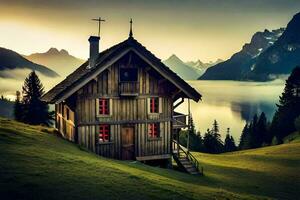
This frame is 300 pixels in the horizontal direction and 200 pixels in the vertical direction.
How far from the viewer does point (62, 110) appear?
38.9m

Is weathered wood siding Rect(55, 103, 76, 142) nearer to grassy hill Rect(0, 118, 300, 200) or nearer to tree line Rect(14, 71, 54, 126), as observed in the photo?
grassy hill Rect(0, 118, 300, 200)

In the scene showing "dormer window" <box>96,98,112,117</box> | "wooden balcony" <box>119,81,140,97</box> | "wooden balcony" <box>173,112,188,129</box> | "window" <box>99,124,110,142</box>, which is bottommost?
"window" <box>99,124,110,142</box>

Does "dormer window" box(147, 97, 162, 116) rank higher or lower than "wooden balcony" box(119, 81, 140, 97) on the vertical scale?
lower

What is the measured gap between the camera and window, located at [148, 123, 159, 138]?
34.7 metres

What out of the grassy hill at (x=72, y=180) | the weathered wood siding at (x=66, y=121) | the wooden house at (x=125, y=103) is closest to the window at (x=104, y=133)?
the wooden house at (x=125, y=103)

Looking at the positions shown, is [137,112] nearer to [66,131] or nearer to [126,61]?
[126,61]

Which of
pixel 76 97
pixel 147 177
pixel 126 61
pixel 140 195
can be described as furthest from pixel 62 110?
pixel 140 195

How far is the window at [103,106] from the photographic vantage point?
3288cm

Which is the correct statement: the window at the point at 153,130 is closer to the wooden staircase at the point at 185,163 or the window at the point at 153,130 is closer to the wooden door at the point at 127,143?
the wooden door at the point at 127,143

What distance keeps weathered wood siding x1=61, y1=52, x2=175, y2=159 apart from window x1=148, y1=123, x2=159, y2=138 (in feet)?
1.31

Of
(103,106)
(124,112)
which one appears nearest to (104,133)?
(103,106)

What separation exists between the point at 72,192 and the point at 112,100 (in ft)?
54.6

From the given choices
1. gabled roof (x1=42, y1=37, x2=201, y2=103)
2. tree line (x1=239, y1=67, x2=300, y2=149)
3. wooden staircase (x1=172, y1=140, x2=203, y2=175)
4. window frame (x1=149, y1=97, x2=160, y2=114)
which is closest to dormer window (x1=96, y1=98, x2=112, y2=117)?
gabled roof (x1=42, y1=37, x2=201, y2=103)

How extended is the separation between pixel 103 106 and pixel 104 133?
8.46 feet
